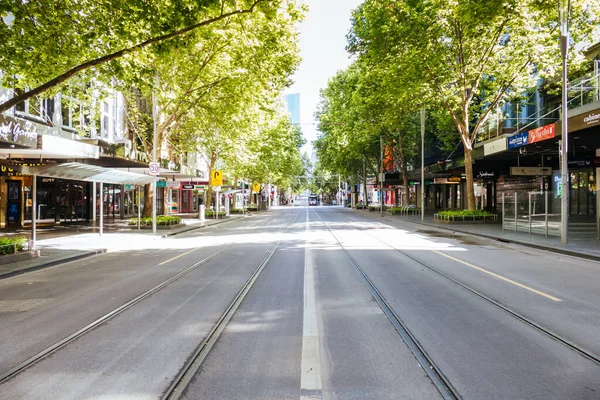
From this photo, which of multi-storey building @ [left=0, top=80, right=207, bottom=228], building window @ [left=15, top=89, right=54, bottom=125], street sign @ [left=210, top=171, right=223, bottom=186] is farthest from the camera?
street sign @ [left=210, top=171, right=223, bottom=186]

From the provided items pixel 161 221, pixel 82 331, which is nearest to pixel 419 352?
A: pixel 82 331

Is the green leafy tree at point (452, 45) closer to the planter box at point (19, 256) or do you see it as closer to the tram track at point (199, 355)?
the planter box at point (19, 256)

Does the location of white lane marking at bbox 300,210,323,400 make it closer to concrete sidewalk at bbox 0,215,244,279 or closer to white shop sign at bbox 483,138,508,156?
concrete sidewalk at bbox 0,215,244,279

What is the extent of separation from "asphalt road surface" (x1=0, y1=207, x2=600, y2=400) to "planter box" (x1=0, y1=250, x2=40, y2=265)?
1.54 metres

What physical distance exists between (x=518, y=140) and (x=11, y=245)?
1941cm

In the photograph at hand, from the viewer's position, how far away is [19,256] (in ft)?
35.3

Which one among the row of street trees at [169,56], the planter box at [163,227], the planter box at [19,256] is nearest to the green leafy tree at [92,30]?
the row of street trees at [169,56]

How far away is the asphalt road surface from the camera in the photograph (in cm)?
353

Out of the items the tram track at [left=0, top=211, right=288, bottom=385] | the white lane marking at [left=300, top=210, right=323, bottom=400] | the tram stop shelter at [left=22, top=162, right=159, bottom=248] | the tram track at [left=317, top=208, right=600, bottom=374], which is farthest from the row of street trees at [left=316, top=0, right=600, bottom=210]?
the tram track at [left=0, top=211, right=288, bottom=385]

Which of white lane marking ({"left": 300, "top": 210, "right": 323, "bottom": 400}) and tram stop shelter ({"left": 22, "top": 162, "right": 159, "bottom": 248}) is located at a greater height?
tram stop shelter ({"left": 22, "top": 162, "right": 159, "bottom": 248})

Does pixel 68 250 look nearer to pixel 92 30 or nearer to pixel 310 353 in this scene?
pixel 92 30

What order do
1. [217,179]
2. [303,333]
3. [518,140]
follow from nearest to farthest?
[303,333] → [518,140] → [217,179]

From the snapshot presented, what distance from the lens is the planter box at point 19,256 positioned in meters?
10.3

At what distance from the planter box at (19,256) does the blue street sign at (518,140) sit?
61.7 ft
